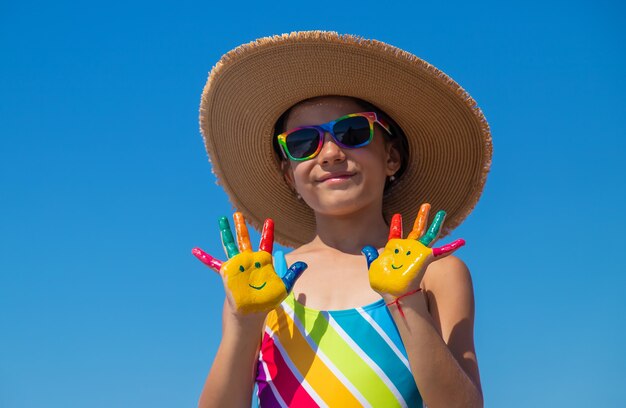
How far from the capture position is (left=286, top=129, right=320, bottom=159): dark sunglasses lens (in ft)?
12.0

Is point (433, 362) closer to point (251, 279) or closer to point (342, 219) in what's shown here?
point (251, 279)

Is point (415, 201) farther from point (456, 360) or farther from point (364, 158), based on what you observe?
point (456, 360)

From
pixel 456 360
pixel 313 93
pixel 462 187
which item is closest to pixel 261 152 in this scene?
pixel 313 93

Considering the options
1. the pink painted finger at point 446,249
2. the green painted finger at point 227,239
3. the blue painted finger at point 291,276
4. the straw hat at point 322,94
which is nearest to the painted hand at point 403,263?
the pink painted finger at point 446,249

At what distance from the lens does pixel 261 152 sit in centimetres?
432

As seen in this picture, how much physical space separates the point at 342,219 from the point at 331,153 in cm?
37

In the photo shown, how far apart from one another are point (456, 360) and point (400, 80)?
144 cm

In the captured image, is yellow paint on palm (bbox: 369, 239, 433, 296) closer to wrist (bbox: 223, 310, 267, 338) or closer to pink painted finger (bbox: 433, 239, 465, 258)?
pink painted finger (bbox: 433, 239, 465, 258)

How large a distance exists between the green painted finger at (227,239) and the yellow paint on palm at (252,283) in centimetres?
8

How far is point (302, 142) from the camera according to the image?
371cm

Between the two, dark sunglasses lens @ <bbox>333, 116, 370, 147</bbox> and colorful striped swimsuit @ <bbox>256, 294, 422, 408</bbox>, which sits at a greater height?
dark sunglasses lens @ <bbox>333, 116, 370, 147</bbox>

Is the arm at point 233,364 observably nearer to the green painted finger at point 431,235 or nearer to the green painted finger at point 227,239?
the green painted finger at point 227,239

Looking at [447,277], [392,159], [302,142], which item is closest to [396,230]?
[447,277]

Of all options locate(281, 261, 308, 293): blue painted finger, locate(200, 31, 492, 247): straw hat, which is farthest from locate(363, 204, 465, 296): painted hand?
locate(200, 31, 492, 247): straw hat
